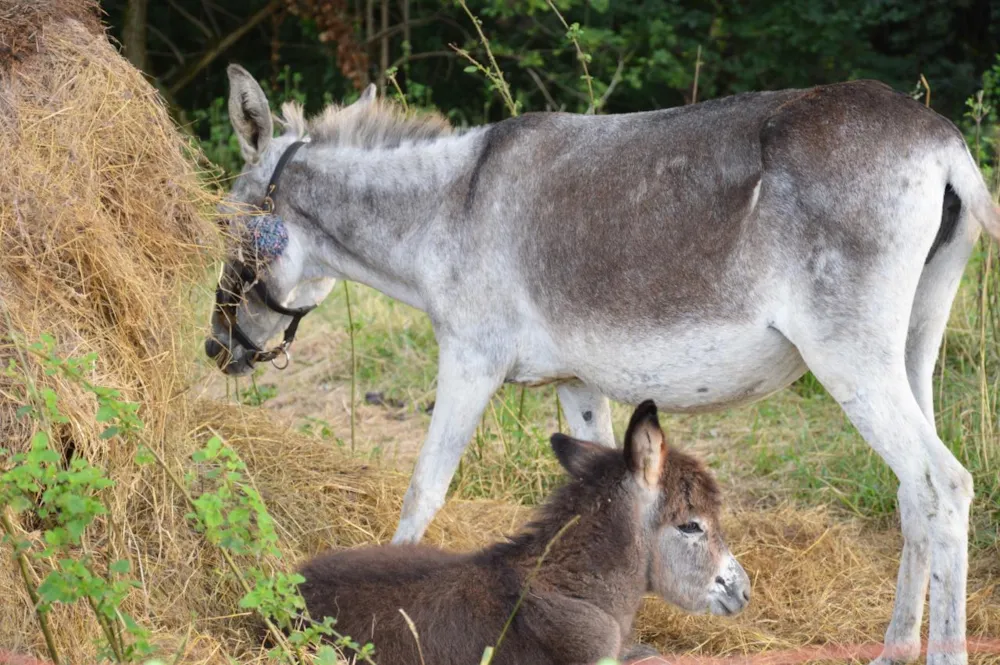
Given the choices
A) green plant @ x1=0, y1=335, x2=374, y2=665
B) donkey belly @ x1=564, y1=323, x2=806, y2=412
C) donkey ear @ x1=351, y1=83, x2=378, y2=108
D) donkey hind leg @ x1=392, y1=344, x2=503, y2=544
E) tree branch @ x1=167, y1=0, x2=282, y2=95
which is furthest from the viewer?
tree branch @ x1=167, y1=0, x2=282, y2=95

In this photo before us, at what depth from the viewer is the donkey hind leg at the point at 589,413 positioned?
5.39 m

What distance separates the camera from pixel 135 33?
10992 millimetres

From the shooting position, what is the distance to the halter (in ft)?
17.8

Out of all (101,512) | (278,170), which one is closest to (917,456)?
(101,512)

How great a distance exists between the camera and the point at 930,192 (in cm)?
426

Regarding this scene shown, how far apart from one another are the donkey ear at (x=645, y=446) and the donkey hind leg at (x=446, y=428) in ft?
2.89

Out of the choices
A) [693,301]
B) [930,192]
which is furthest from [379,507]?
[930,192]

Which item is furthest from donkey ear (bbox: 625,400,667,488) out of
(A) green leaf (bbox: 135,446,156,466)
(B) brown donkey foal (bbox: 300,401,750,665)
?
(A) green leaf (bbox: 135,446,156,466)

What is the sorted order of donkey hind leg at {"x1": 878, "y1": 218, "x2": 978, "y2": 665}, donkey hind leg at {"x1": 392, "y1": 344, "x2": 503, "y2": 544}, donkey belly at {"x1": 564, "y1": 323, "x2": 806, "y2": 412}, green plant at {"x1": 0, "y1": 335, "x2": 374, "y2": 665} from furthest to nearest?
donkey hind leg at {"x1": 392, "y1": 344, "x2": 503, "y2": 544}, donkey hind leg at {"x1": 878, "y1": 218, "x2": 978, "y2": 665}, donkey belly at {"x1": 564, "y1": 323, "x2": 806, "y2": 412}, green plant at {"x1": 0, "y1": 335, "x2": 374, "y2": 665}

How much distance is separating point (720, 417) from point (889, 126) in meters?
3.61

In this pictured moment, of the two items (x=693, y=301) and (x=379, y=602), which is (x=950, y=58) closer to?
(x=693, y=301)

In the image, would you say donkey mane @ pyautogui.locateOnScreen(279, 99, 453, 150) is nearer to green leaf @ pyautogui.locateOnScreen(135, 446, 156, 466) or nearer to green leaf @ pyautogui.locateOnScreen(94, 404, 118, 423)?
green leaf @ pyautogui.locateOnScreen(135, 446, 156, 466)

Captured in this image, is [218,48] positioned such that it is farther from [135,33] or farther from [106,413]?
[106,413]

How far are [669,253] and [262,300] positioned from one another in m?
1.98
